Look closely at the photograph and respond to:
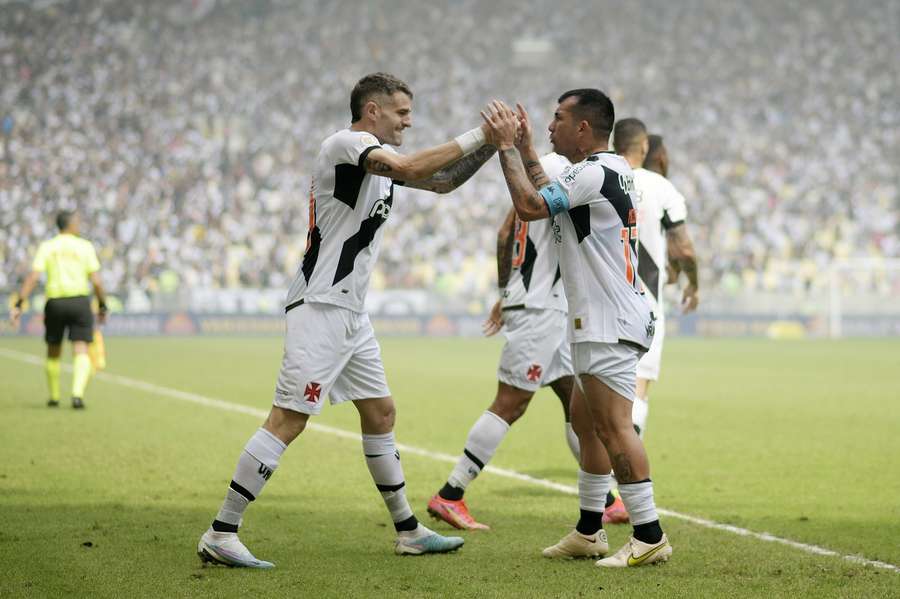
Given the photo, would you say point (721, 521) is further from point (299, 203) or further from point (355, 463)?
point (299, 203)

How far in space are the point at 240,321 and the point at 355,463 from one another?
25.0 metres

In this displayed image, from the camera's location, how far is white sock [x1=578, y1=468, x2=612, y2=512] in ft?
18.8

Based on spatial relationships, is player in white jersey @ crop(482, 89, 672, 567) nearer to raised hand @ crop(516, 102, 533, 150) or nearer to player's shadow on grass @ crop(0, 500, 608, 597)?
raised hand @ crop(516, 102, 533, 150)

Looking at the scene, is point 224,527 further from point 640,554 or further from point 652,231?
point 652,231

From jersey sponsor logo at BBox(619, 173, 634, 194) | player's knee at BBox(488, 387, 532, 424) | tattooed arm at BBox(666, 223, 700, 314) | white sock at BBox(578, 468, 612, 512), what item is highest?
jersey sponsor logo at BBox(619, 173, 634, 194)

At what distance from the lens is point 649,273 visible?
7359 millimetres

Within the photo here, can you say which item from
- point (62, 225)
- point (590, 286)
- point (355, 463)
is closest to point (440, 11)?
point (62, 225)

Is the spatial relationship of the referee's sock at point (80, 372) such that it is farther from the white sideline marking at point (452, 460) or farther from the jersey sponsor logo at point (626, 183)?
the jersey sponsor logo at point (626, 183)

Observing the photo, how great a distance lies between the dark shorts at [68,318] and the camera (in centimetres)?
1330

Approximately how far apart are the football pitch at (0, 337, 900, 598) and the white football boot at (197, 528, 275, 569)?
66mm

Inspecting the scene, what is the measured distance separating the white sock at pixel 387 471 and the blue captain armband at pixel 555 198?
4.86 ft

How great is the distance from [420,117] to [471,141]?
36799 mm

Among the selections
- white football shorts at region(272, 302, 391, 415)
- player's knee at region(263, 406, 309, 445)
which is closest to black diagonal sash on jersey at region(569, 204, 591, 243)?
white football shorts at region(272, 302, 391, 415)

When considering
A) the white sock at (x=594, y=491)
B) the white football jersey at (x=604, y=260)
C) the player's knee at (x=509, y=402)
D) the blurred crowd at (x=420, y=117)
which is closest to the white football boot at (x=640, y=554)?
the white sock at (x=594, y=491)
